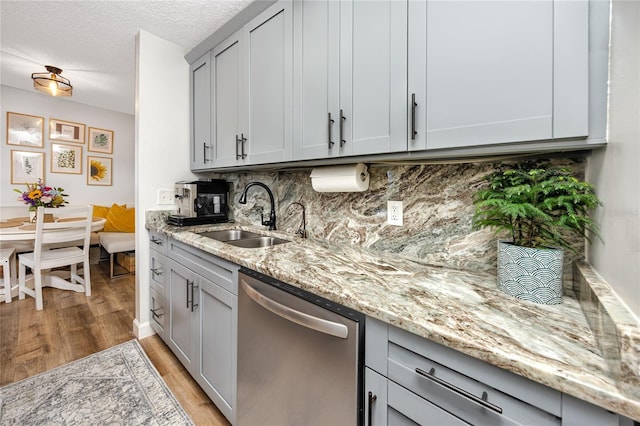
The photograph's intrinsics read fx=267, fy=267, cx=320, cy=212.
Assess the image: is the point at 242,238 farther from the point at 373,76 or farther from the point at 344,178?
the point at 373,76

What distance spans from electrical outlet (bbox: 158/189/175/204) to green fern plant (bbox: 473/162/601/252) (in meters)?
2.34

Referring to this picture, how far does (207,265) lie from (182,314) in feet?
1.66

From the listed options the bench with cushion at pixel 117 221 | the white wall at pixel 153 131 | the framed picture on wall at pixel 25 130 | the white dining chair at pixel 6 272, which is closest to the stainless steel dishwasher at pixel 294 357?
the white wall at pixel 153 131

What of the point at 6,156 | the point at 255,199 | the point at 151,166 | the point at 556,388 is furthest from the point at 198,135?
the point at 6,156

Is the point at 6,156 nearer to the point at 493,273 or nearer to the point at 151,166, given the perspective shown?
the point at 151,166

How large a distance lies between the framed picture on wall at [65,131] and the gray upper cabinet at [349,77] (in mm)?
4330

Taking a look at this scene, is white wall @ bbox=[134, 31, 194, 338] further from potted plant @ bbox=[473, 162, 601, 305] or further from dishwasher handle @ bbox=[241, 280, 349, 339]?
potted plant @ bbox=[473, 162, 601, 305]

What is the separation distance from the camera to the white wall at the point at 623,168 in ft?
1.74

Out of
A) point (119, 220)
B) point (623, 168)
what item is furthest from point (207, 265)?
point (119, 220)

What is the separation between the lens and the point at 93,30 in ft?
7.02

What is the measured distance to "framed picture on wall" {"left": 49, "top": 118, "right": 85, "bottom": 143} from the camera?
376cm

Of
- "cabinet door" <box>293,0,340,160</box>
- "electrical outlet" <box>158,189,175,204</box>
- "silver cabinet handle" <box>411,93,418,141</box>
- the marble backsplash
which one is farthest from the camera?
"electrical outlet" <box>158,189,175,204</box>

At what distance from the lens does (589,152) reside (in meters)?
0.87

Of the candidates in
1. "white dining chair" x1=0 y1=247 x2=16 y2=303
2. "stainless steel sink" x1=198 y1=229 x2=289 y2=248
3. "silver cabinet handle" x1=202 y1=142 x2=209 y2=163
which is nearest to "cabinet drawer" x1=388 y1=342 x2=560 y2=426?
"stainless steel sink" x1=198 y1=229 x2=289 y2=248
